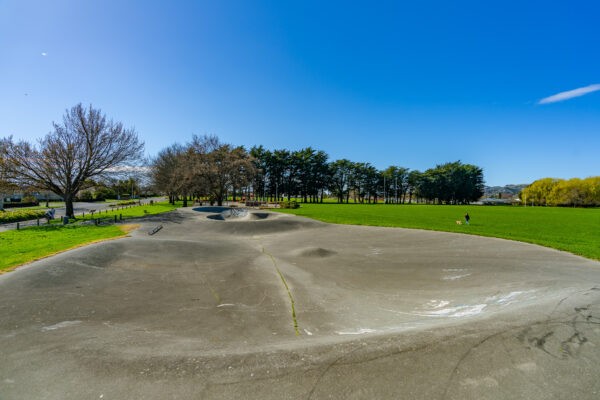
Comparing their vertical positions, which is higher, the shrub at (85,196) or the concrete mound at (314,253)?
the shrub at (85,196)

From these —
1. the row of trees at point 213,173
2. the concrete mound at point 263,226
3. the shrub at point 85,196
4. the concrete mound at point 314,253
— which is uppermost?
the row of trees at point 213,173

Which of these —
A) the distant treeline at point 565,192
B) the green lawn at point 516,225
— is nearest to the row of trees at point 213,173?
the green lawn at point 516,225

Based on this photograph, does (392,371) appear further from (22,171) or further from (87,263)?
(22,171)

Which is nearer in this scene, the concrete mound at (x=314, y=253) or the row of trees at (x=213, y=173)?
the concrete mound at (x=314, y=253)

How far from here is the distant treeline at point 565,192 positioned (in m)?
83.6

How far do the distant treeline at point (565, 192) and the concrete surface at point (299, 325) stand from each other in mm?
113274

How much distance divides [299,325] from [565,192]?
12958 cm

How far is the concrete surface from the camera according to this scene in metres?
3.38

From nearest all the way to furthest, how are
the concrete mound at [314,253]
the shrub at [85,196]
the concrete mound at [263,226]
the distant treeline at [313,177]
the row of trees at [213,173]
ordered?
the concrete mound at [314,253] → the concrete mound at [263,226] → the row of trees at [213,173] → the distant treeline at [313,177] → the shrub at [85,196]

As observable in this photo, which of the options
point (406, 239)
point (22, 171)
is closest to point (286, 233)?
point (406, 239)

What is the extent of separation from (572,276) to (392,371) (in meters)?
10.3

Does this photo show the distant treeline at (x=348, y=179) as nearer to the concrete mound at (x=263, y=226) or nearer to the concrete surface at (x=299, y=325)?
the concrete mound at (x=263, y=226)

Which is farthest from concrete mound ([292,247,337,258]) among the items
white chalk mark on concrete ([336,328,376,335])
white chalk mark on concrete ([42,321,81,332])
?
white chalk mark on concrete ([42,321,81,332])

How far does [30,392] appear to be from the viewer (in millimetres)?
3361
